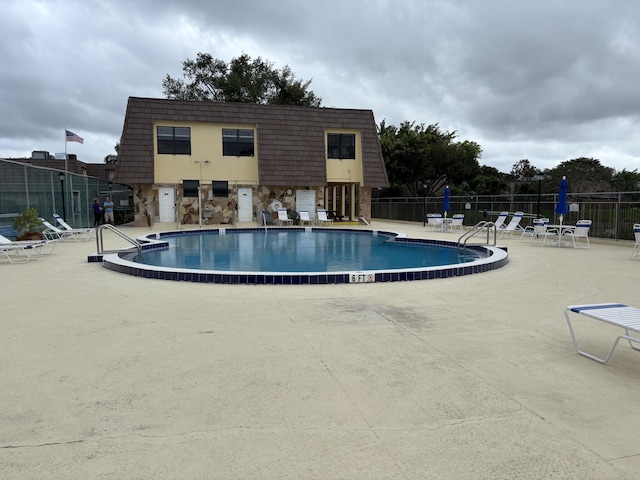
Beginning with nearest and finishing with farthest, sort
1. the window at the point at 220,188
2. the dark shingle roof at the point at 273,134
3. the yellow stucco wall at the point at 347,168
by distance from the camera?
the dark shingle roof at the point at 273,134 < the window at the point at 220,188 < the yellow stucco wall at the point at 347,168

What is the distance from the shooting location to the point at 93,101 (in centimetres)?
3584

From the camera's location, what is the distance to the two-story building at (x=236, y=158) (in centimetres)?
2064

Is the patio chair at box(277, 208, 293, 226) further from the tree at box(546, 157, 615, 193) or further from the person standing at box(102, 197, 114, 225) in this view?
the tree at box(546, 157, 615, 193)

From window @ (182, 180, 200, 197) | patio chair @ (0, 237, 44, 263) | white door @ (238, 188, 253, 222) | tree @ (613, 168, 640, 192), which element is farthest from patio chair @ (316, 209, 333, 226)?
tree @ (613, 168, 640, 192)

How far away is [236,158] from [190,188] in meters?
2.74

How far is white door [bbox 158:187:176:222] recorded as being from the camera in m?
21.1

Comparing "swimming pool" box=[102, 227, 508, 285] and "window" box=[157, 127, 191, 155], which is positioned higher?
"window" box=[157, 127, 191, 155]

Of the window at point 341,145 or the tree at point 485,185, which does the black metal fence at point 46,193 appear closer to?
the window at point 341,145

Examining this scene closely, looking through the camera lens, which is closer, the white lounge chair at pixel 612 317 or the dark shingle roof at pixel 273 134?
the white lounge chair at pixel 612 317

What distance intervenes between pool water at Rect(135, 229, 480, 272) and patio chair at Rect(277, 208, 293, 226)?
5.01m

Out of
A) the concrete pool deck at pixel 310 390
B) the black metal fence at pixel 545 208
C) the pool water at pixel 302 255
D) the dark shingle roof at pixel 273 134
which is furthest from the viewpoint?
the dark shingle roof at pixel 273 134

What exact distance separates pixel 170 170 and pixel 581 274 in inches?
725

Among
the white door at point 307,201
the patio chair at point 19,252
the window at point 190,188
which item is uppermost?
the window at point 190,188

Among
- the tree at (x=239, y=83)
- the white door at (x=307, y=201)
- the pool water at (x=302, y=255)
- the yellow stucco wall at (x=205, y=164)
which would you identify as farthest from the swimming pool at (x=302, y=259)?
the tree at (x=239, y=83)
